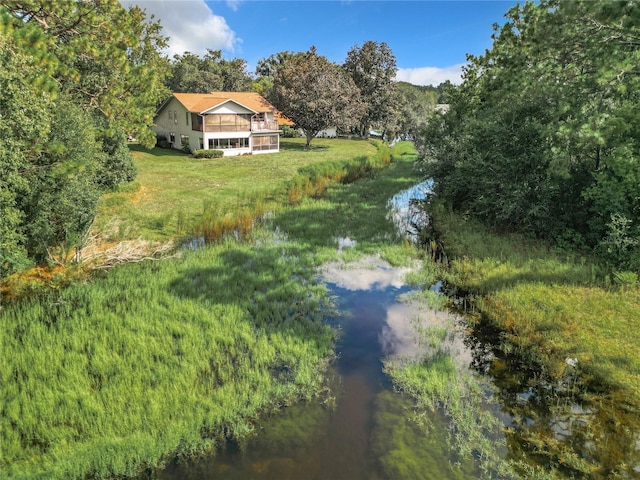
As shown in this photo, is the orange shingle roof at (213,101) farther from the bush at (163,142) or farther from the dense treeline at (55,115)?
the dense treeline at (55,115)

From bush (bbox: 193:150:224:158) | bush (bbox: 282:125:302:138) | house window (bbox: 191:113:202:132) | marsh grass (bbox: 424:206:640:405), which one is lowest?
marsh grass (bbox: 424:206:640:405)

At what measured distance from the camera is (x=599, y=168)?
43.4 ft

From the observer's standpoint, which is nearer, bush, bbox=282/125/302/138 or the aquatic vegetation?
the aquatic vegetation

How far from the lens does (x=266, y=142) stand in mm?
45938

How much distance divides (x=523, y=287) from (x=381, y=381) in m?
5.92

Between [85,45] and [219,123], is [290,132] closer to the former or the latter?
[219,123]

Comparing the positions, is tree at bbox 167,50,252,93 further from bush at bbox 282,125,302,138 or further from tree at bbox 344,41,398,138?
tree at bbox 344,41,398,138

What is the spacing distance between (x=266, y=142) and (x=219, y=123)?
709 centimetres

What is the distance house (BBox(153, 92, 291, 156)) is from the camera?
39969mm

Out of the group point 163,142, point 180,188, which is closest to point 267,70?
point 163,142

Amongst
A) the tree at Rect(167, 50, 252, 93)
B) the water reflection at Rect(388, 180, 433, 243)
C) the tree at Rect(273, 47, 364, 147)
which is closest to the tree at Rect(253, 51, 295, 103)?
the tree at Rect(167, 50, 252, 93)

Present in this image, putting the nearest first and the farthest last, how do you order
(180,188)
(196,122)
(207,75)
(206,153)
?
(180,188) < (206,153) < (196,122) < (207,75)

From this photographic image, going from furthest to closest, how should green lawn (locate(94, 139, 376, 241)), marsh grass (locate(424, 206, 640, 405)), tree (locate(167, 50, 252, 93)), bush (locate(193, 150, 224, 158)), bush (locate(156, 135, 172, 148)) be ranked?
tree (locate(167, 50, 252, 93)) → bush (locate(156, 135, 172, 148)) → bush (locate(193, 150, 224, 158)) → green lawn (locate(94, 139, 376, 241)) → marsh grass (locate(424, 206, 640, 405))

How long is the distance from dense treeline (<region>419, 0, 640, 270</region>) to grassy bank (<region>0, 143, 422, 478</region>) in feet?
29.8
